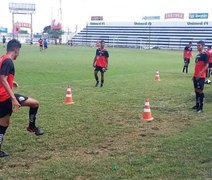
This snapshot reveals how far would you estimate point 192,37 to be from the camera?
100 m

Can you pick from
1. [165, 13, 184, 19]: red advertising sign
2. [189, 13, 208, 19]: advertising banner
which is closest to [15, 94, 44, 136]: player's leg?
[189, 13, 208, 19]: advertising banner

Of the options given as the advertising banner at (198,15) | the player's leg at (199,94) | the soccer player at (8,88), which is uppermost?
the advertising banner at (198,15)

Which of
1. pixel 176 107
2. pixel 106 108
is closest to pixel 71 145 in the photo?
pixel 106 108

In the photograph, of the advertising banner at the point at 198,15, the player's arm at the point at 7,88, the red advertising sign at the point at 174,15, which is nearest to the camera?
the player's arm at the point at 7,88

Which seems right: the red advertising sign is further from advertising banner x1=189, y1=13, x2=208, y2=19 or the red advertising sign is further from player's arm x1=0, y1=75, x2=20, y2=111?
player's arm x1=0, y1=75, x2=20, y2=111

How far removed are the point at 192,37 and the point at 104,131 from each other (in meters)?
95.2

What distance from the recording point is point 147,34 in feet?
362

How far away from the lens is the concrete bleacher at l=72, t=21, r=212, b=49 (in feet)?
329

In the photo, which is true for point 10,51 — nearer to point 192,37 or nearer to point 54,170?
point 54,170

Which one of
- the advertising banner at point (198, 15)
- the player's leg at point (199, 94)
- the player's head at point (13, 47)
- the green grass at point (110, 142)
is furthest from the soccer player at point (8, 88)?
the advertising banner at point (198, 15)

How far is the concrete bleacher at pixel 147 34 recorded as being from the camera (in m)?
100

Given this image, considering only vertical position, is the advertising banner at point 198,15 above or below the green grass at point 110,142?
above

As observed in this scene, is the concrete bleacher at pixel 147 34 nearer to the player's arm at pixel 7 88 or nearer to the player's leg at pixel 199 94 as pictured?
the player's leg at pixel 199 94

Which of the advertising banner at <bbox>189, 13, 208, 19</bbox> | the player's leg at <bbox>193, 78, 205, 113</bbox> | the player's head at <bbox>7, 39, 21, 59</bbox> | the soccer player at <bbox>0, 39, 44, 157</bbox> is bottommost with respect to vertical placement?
the player's leg at <bbox>193, 78, 205, 113</bbox>
